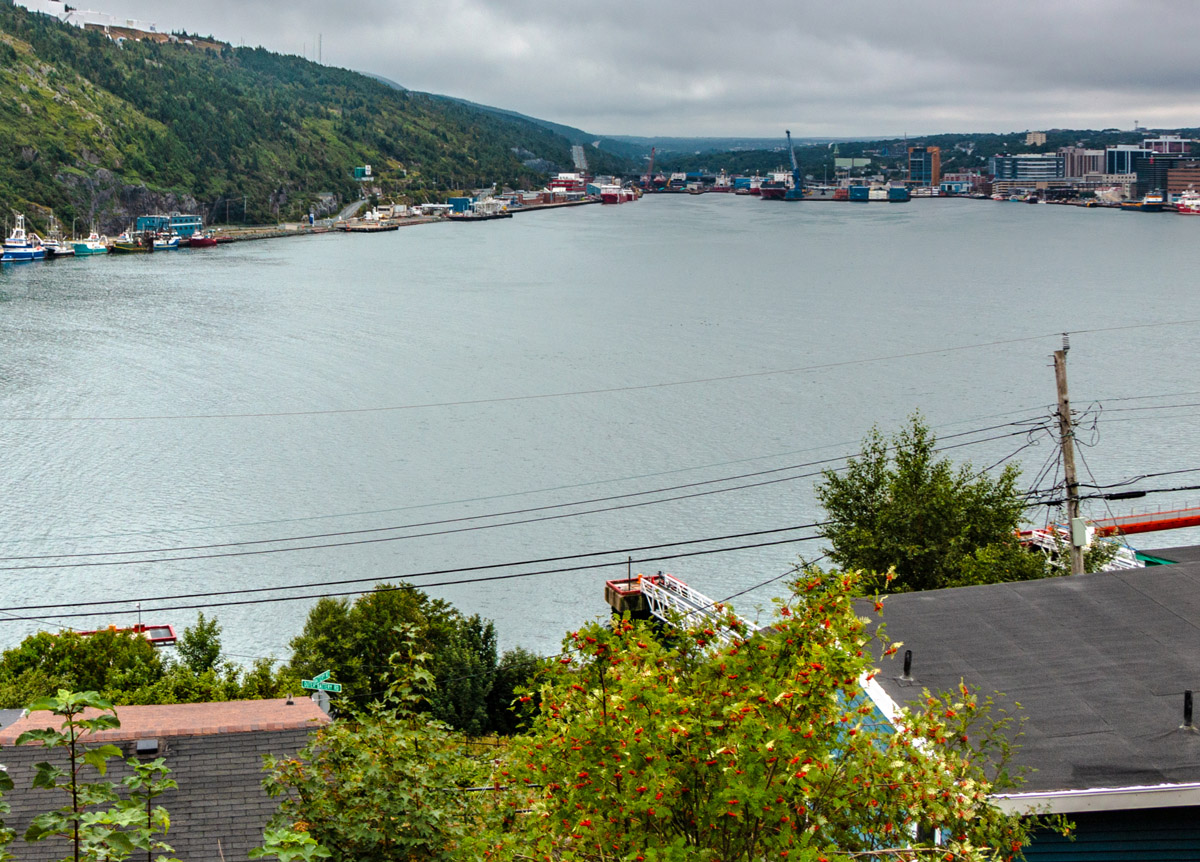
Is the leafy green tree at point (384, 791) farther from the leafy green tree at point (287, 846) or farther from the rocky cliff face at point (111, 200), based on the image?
the rocky cliff face at point (111, 200)

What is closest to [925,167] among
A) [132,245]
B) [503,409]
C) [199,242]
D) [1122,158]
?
[1122,158]

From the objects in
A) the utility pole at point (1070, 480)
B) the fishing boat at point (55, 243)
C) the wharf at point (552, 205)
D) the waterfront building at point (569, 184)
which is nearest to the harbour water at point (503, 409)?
the utility pole at point (1070, 480)

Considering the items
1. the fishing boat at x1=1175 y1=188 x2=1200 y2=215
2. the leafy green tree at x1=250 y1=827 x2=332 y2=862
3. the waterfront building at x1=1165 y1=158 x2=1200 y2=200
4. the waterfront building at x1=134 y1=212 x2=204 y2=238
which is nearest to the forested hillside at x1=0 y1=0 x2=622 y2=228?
the waterfront building at x1=134 y1=212 x2=204 y2=238

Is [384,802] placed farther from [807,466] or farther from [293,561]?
[807,466]

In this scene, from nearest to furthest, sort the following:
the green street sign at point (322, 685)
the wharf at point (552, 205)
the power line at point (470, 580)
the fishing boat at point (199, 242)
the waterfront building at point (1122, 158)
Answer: the green street sign at point (322, 685) < the power line at point (470, 580) < the fishing boat at point (199, 242) < the wharf at point (552, 205) < the waterfront building at point (1122, 158)

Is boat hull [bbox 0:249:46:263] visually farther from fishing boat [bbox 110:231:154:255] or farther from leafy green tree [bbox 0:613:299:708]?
leafy green tree [bbox 0:613:299:708]
